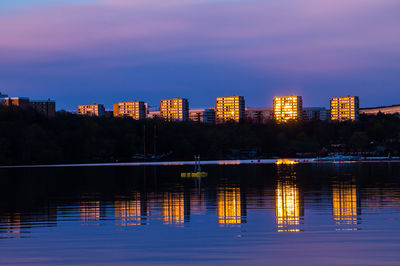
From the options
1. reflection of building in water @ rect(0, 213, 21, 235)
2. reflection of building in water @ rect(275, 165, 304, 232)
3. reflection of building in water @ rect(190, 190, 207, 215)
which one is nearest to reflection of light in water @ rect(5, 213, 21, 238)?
A: reflection of building in water @ rect(0, 213, 21, 235)

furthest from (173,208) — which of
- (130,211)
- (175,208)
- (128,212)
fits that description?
(128,212)

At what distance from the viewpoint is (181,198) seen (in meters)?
32.4

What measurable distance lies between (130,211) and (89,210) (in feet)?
6.15

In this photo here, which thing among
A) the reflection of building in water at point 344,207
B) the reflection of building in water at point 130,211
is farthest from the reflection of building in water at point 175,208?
the reflection of building in water at point 344,207

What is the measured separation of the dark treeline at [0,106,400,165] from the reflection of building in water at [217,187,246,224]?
98.8 metres

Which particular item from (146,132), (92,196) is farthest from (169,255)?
(146,132)

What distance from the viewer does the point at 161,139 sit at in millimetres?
161375

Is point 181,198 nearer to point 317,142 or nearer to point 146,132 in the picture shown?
point 146,132

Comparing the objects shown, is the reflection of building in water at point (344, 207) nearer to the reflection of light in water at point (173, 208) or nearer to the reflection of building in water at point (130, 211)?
the reflection of light in water at point (173, 208)

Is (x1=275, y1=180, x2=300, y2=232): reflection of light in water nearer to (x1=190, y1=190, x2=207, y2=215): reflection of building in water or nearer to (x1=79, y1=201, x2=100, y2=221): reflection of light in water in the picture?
(x1=190, y1=190, x2=207, y2=215): reflection of building in water

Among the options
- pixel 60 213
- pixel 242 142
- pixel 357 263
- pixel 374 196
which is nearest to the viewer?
pixel 357 263

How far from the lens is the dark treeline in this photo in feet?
430

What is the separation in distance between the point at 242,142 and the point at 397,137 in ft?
157

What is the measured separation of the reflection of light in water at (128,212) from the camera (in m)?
22.2
